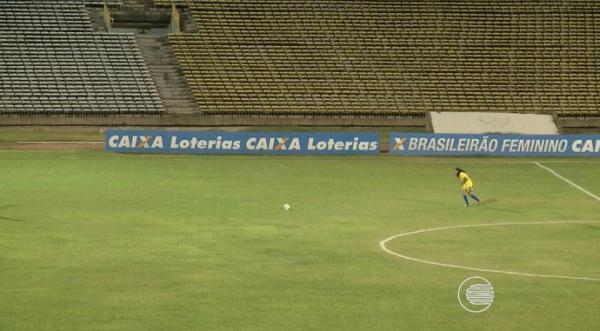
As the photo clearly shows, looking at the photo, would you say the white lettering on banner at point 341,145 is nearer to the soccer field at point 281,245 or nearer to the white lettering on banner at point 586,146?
the soccer field at point 281,245

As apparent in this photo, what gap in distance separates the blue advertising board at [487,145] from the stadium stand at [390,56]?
9.71m

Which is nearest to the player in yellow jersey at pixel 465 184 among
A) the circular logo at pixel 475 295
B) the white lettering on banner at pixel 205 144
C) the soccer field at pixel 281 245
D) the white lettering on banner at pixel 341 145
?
the soccer field at pixel 281 245

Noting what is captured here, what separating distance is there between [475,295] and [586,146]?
130 feet

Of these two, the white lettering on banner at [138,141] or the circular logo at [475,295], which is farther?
the white lettering on banner at [138,141]

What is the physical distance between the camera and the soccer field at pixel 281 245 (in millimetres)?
25969

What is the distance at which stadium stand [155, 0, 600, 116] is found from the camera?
75.5 meters

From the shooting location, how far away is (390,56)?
79188mm

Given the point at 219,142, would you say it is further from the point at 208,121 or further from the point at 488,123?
the point at 488,123

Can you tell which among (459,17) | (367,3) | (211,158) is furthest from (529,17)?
(211,158)

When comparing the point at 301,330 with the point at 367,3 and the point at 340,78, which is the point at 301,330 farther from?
the point at 367,3

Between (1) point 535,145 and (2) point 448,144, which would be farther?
(1) point 535,145

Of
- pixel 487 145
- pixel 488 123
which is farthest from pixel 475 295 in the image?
pixel 488 123

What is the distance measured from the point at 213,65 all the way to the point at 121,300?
167 ft

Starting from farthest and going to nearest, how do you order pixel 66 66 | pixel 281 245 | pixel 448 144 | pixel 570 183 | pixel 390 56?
pixel 390 56, pixel 66 66, pixel 448 144, pixel 570 183, pixel 281 245
